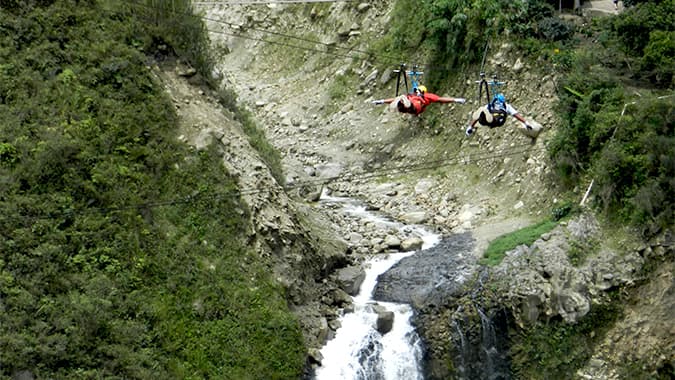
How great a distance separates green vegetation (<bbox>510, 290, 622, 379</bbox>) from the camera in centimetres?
2244

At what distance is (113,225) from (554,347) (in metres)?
12.5

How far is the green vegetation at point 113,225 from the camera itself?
59.8 feet

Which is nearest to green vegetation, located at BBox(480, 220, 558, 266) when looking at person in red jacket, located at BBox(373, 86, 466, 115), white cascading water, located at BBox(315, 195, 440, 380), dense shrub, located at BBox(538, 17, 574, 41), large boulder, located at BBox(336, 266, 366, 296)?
white cascading water, located at BBox(315, 195, 440, 380)

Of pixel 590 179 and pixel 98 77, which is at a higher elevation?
pixel 98 77

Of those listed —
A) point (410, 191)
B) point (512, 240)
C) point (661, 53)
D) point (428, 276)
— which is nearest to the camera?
point (428, 276)

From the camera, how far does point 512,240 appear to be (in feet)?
79.2

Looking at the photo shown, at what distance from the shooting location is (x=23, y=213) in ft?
63.4

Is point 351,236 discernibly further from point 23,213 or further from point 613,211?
point 23,213

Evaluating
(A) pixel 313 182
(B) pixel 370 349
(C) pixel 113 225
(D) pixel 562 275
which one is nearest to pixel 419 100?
(D) pixel 562 275

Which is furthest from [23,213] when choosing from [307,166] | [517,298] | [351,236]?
[307,166]

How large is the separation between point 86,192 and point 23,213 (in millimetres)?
1656

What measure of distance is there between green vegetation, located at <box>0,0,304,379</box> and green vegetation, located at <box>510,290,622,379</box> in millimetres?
6355

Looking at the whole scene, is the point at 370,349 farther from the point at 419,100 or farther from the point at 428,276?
the point at 419,100

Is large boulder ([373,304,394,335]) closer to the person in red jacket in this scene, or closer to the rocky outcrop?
the rocky outcrop
